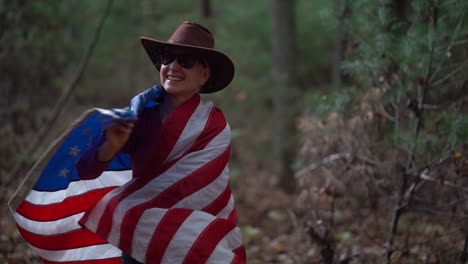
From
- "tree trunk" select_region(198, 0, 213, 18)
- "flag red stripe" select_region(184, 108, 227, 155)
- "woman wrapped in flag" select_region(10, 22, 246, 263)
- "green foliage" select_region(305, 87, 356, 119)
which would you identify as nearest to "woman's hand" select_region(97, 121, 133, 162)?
"woman wrapped in flag" select_region(10, 22, 246, 263)

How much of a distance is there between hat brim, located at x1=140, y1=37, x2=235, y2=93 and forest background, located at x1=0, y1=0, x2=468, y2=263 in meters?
1.52

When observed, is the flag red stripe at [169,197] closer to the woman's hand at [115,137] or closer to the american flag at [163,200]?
the american flag at [163,200]

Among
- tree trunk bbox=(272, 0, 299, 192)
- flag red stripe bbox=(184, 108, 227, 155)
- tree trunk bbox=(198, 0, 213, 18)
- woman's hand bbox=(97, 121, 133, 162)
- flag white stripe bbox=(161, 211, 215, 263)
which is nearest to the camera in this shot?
woman's hand bbox=(97, 121, 133, 162)

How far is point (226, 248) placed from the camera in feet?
9.35

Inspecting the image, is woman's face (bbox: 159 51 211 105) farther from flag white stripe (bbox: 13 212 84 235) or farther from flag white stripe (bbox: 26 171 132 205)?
flag white stripe (bbox: 13 212 84 235)

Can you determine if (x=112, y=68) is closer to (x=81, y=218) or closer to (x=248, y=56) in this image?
(x=248, y=56)

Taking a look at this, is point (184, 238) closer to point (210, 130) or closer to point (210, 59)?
point (210, 130)

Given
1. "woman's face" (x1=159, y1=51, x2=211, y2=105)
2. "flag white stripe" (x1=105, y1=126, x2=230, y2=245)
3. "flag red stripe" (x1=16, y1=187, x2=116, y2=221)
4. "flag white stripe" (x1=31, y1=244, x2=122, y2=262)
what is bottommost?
"flag white stripe" (x1=31, y1=244, x2=122, y2=262)

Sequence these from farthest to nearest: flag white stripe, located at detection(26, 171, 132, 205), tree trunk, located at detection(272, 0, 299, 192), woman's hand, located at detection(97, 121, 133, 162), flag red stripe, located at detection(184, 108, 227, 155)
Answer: tree trunk, located at detection(272, 0, 299, 192) < flag white stripe, located at detection(26, 171, 132, 205) < flag red stripe, located at detection(184, 108, 227, 155) < woman's hand, located at detection(97, 121, 133, 162)

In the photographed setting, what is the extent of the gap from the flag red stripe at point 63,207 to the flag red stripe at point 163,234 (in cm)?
54

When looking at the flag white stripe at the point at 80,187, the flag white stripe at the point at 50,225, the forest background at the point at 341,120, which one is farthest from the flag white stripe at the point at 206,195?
the forest background at the point at 341,120

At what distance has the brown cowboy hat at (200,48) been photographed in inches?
113

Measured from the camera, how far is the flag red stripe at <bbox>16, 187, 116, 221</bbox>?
9.71 ft

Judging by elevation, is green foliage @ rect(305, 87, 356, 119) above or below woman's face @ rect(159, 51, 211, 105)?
below
